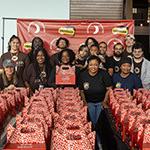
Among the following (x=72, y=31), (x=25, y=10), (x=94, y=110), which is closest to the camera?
(x=94, y=110)

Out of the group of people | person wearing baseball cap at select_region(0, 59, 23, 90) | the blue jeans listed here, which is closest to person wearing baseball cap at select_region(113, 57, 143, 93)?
the group of people

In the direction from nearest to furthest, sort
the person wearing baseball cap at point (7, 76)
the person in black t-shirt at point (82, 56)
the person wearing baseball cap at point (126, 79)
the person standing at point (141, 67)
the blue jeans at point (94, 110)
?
1. the blue jeans at point (94, 110)
2. the person wearing baseball cap at point (7, 76)
3. the person wearing baseball cap at point (126, 79)
4. the person standing at point (141, 67)
5. the person in black t-shirt at point (82, 56)

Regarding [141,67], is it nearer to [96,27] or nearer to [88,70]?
[88,70]

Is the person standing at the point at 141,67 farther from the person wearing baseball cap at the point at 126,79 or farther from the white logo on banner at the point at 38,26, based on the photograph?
the white logo on banner at the point at 38,26

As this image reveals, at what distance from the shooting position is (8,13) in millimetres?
7770

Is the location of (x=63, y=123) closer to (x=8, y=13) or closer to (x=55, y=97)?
(x=55, y=97)

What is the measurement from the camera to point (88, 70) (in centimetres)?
475

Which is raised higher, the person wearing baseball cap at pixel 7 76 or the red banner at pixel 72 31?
the red banner at pixel 72 31

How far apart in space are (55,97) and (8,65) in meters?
1.00

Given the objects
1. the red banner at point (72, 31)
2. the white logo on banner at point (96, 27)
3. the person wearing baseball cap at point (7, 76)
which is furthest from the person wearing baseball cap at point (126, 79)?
the white logo on banner at point (96, 27)

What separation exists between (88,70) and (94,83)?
0.19m

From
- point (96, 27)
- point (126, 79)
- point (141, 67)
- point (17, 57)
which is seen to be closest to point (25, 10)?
point (96, 27)

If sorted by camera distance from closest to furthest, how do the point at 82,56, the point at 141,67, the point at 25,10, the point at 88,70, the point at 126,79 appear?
the point at 88,70
the point at 126,79
the point at 141,67
the point at 82,56
the point at 25,10

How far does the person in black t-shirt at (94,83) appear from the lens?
4.62 m
